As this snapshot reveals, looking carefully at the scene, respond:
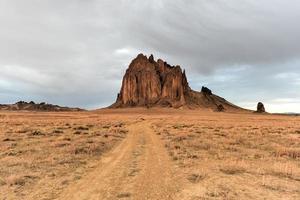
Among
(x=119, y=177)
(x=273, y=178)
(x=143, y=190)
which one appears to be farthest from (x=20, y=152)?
(x=273, y=178)

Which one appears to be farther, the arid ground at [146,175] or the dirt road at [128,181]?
the arid ground at [146,175]

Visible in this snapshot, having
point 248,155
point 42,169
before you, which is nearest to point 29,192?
point 42,169

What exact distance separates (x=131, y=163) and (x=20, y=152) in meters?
7.41

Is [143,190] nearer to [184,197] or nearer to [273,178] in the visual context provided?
[184,197]

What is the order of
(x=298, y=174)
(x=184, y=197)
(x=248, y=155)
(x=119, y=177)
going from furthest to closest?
(x=248, y=155) → (x=298, y=174) → (x=119, y=177) → (x=184, y=197)

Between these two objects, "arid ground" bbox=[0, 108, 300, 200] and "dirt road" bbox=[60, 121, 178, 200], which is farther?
"arid ground" bbox=[0, 108, 300, 200]

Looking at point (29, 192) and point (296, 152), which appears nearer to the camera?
point (29, 192)

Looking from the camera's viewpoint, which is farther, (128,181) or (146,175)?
A: (146,175)

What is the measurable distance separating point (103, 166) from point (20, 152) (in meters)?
6.91

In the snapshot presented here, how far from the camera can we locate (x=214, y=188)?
11.6m

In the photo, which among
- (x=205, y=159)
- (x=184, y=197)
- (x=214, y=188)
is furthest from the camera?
(x=205, y=159)

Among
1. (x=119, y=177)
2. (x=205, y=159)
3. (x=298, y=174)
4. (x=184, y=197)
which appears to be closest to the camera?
(x=184, y=197)

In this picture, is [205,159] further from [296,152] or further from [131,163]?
[296,152]

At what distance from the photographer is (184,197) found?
1041 centimetres
